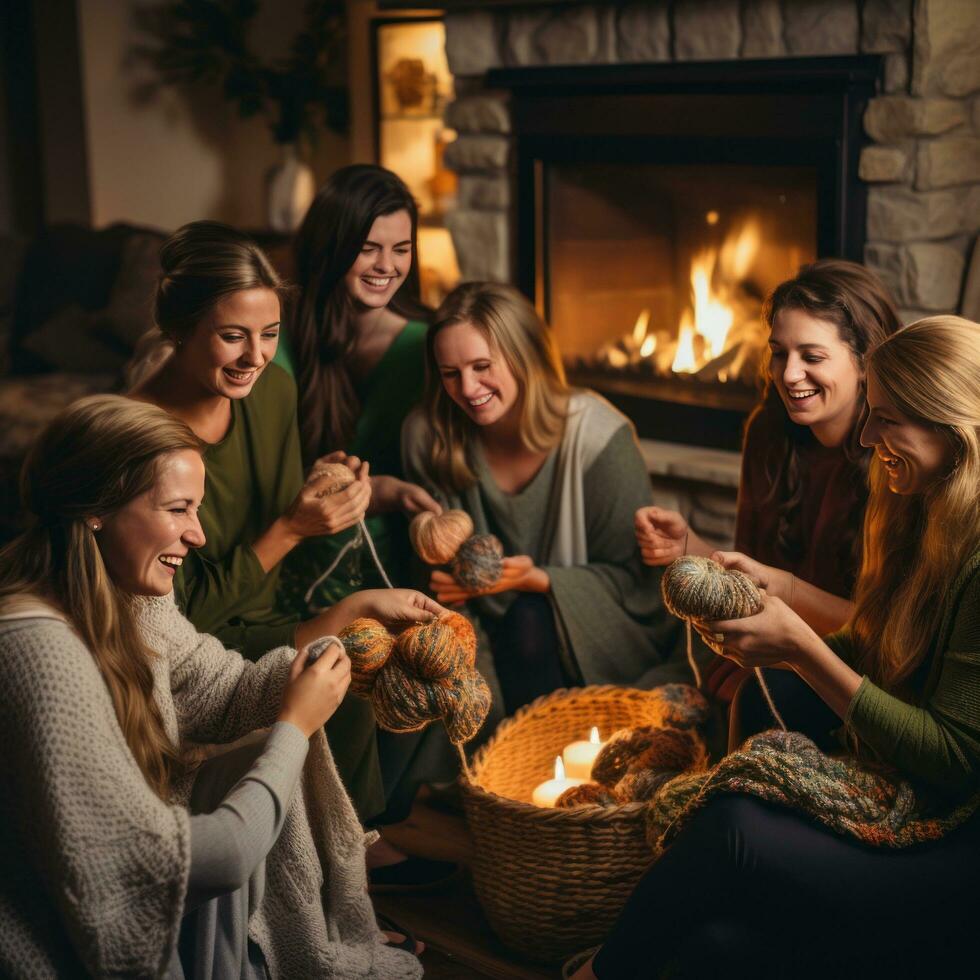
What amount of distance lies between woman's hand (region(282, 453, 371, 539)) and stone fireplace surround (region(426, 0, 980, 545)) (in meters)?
1.10

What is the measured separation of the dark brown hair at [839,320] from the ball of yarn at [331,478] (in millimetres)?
699

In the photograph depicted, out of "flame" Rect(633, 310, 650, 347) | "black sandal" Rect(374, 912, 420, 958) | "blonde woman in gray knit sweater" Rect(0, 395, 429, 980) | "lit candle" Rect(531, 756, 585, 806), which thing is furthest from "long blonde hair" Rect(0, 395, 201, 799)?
"flame" Rect(633, 310, 650, 347)

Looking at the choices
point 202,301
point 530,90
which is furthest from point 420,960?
→ point 530,90

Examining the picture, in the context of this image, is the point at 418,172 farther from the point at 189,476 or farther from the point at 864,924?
the point at 864,924

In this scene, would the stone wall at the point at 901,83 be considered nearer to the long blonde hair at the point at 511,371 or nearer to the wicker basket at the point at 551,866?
the long blonde hair at the point at 511,371

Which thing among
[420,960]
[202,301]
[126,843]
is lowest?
[420,960]

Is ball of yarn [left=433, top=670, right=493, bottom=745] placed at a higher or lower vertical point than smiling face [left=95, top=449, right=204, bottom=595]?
lower

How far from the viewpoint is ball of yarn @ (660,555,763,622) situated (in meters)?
1.66

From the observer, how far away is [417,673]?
1.80 m

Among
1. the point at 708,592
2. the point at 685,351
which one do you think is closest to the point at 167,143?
the point at 685,351

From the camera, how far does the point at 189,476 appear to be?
1.56m

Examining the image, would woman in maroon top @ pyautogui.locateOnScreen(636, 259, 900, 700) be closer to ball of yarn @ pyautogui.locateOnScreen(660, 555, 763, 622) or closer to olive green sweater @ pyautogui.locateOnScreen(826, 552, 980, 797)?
ball of yarn @ pyautogui.locateOnScreen(660, 555, 763, 622)

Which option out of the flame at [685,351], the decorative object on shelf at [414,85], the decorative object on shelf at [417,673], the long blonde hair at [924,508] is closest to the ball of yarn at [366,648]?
the decorative object on shelf at [417,673]

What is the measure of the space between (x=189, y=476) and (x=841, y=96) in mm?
1697
